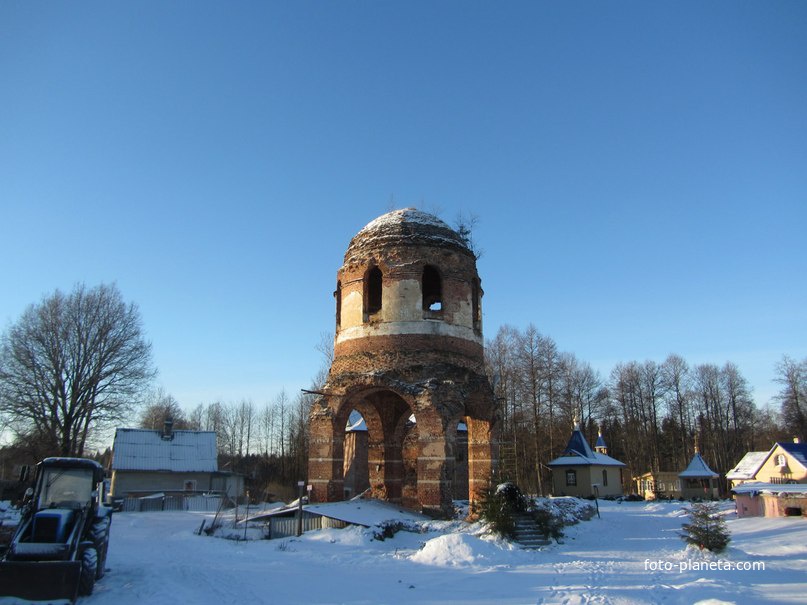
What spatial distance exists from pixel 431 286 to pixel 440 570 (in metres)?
13.0

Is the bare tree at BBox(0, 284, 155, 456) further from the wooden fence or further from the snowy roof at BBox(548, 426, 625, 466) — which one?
the snowy roof at BBox(548, 426, 625, 466)

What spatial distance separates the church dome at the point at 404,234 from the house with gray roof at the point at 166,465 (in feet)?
63.4

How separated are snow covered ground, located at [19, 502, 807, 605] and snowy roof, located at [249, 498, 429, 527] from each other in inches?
30.7

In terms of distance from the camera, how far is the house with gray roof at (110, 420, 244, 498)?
32.6m

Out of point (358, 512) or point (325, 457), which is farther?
point (325, 457)

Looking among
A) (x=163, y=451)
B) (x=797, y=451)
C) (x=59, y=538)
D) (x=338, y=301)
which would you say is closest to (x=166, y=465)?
(x=163, y=451)

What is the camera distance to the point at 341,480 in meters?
19.4

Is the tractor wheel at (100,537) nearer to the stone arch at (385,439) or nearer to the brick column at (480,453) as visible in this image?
the brick column at (480,453)

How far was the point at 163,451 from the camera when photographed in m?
34.4

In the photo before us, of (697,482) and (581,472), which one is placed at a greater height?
(581,472)

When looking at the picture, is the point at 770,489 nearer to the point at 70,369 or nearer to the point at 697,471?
the point at 697,471

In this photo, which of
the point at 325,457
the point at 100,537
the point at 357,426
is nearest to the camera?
the point at 100,537

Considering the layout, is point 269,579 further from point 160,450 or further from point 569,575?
point 160,450

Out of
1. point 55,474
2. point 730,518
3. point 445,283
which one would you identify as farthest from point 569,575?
point 730,518
